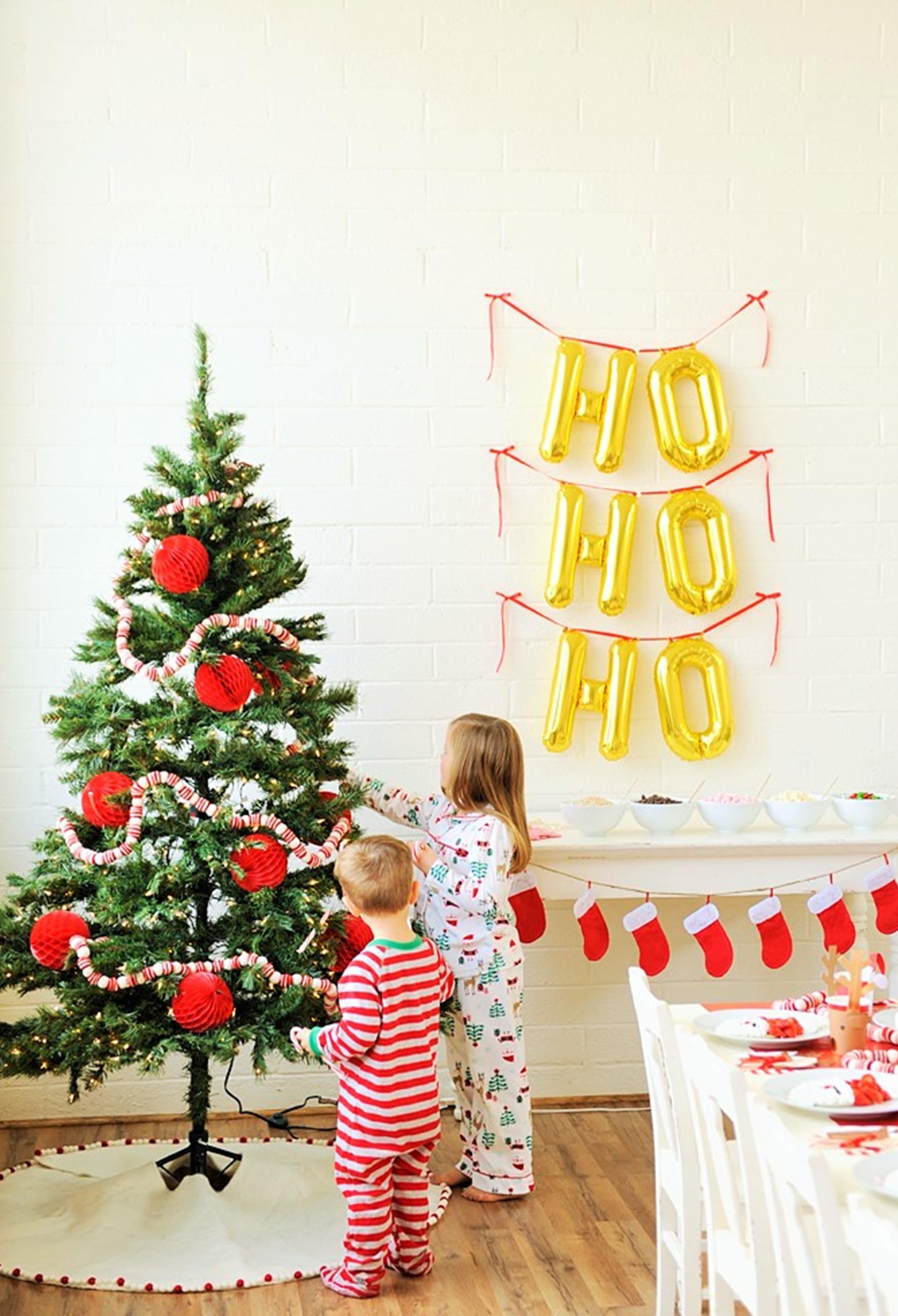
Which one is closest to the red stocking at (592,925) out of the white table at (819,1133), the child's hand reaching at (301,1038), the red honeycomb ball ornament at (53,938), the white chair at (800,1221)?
the child's hand reaching at (301,1038)

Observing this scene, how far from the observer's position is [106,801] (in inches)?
137

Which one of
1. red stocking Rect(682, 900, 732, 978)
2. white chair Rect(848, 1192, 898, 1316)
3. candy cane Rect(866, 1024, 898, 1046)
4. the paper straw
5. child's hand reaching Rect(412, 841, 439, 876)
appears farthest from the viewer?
the paper straw

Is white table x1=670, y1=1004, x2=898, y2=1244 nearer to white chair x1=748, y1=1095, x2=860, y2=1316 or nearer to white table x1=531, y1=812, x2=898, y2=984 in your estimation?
white chair x1=748, y1=1095, x2=860, y2=1316

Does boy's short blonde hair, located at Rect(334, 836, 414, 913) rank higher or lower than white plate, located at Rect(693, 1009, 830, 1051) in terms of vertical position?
higher

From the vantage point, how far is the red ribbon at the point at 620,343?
456 centimetres

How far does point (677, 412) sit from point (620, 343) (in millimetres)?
277

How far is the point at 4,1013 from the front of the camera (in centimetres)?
452

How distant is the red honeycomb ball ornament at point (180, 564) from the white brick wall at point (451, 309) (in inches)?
37.9

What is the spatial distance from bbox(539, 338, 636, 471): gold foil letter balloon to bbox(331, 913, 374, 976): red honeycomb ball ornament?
5.18ft

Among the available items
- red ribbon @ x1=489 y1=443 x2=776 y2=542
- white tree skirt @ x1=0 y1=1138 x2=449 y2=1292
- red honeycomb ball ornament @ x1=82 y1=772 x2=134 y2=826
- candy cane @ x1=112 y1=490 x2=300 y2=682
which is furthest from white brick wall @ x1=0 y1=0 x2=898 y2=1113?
red honeycomb ball ornament @ x1=82 y1=772 x2=134 y2=826

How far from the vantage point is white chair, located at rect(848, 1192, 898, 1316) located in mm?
1756

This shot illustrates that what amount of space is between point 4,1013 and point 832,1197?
3.27 m

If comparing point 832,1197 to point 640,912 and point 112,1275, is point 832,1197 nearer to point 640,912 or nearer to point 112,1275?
point 112,1275

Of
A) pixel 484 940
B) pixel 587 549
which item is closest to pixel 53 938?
pixel 484 940
